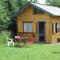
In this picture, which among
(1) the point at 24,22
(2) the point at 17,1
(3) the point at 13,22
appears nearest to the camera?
(1) the point at 24,22

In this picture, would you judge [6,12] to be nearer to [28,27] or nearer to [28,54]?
[28,27]

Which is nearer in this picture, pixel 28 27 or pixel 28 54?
pixel 28 54

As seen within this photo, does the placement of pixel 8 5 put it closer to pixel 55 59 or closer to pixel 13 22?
pixel 13 22

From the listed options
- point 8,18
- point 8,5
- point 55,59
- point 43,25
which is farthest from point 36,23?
point 55,59

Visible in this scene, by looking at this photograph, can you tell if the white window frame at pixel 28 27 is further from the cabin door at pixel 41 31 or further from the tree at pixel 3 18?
the tree at pixel 3 18

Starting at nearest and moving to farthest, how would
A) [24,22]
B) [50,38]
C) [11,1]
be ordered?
[50,38] < [24,22] < [11,1]

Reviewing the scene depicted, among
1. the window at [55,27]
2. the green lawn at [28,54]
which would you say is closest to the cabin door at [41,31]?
the window at [55,27]

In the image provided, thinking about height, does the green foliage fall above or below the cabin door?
above

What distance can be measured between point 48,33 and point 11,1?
10036 millimetres

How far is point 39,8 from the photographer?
35.6 m

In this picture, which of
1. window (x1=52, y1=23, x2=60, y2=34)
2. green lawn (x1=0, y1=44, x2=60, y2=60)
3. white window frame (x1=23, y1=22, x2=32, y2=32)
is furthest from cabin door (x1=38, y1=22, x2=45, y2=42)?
green lawn (x1=0, y1=44, x2=60, y2=60)

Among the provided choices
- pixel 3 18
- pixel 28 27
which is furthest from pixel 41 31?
pixel 3 18

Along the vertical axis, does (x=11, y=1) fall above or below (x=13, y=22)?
above

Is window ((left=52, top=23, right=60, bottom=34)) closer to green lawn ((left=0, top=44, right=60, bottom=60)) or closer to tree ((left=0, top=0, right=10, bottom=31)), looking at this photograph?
tree ((left=0, top=0, right=10, bottom=31))
